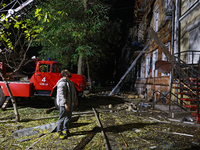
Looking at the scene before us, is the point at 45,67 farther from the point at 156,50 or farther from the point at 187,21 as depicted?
the point at 156,50

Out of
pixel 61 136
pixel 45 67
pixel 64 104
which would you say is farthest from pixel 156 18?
pixel 61 136

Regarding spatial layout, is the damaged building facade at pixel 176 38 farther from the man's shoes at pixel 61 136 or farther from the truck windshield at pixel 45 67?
the truck windshield at pixel 45 67

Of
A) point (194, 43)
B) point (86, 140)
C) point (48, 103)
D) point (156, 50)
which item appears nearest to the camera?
A: point (86, 140)

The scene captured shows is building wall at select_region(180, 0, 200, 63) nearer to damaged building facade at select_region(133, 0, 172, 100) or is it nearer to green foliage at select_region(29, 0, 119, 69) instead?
damaged building facade at select_region(133, 0, 172, 100)

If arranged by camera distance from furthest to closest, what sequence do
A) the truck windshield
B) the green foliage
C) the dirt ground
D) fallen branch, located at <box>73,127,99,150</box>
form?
1. the green foliage
2. the truck windshield
3. the dirt ground
4. fallen branch, located at <box>73,127,99,150</box>

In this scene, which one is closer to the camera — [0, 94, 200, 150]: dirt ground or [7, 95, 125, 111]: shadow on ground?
[0, 94, 200, 150]: dirt ground

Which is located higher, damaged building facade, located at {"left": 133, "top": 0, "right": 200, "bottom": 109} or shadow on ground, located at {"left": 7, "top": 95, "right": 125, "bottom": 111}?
damaged building facade, located at {"left": 133, "top": 0, "right": 200, "bottom": 109}

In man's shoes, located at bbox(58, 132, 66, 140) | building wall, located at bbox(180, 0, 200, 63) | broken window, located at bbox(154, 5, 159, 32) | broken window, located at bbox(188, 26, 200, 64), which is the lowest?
man's shoes, located at bbox(58, 132, 66, 140)

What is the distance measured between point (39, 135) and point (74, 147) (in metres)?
1.36

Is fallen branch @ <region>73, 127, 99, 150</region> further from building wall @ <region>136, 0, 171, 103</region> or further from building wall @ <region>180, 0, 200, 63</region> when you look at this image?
building wall @ <region>180, 0, 200, 63</region>

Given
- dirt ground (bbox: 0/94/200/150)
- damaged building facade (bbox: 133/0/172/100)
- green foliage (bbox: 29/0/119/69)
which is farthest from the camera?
green foliage (bbox: 29/0/119/69)

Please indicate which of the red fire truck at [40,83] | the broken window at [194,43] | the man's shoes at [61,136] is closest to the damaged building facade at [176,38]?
the broken window at [194,43]

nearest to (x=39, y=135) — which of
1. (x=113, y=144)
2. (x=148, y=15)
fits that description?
(x=113, y=144)

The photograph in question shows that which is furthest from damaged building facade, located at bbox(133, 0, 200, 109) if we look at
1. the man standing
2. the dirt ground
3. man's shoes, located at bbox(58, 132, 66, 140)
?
man's shoes, located at bbox(58, 132, 66, 140)
